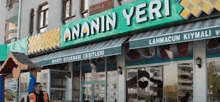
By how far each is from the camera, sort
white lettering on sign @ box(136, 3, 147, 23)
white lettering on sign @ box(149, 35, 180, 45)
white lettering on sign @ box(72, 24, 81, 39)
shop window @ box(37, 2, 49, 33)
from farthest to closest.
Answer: shop window @ box(37, 2, 49, 33) → white lettering on sign @ box(72, 24, 81, 39) → white lettering on sign @ box(136, 3, 147, 23) → white lettering on sign @ box(149, 35, 180, 45)

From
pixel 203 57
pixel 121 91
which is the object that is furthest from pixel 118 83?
pixel 203 57

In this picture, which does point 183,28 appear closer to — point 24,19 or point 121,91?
point 121,91

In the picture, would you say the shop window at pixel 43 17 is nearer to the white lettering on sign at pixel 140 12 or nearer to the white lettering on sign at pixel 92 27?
the white lettering on sign at pixel 92 27

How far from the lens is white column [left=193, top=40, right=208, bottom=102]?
9.99 meters

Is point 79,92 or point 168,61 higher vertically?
point 168,61

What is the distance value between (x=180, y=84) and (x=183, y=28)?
1.98 metres

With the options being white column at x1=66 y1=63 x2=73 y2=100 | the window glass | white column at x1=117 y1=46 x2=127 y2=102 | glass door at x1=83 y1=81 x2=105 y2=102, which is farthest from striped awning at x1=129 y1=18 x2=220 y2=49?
white column at x1=66 y1=63 x2=73 y2=100

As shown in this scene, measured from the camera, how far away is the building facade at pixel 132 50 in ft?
32.5

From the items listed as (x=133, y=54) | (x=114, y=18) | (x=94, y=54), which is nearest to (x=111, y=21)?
(x=114, y=18)

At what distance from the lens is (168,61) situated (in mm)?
11305

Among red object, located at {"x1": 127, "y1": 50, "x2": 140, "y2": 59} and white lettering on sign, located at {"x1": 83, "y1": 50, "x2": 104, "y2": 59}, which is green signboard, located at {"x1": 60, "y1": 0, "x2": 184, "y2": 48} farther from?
red object, located at {"x1": 127, "y1": 50, "x2": 140, "y2": 59}

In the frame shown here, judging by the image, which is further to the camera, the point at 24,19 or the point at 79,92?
the point at 24,19

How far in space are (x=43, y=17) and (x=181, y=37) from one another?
447 inches

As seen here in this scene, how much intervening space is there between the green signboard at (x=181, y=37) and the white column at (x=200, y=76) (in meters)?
1.07
